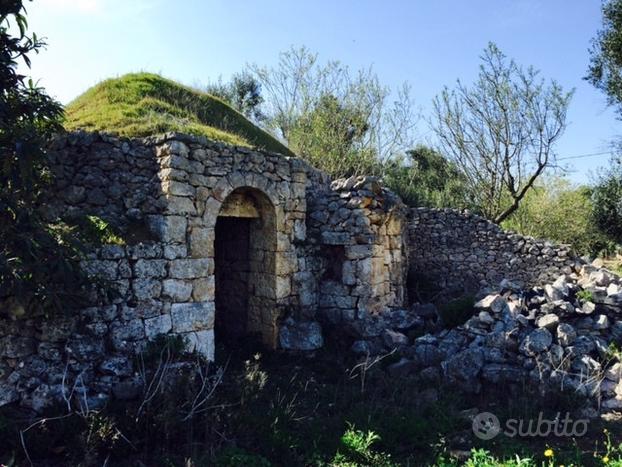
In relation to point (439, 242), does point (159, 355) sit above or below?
below

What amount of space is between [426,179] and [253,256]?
1710cm

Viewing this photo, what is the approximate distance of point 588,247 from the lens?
19875 mm

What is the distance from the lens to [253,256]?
8.30m

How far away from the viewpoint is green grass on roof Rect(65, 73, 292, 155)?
960cm

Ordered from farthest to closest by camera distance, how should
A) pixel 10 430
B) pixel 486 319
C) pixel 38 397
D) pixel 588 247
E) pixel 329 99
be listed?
1. pixel 329 99
2. pixel 588 247
3. pixel 486 319
4. pixel 38 397
5. pixel 10 430

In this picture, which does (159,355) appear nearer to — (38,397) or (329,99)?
(38,397)

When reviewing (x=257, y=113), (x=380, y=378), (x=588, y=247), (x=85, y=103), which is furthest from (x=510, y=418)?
(x=257, y=113)

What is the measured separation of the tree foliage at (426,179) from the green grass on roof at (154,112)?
736cm

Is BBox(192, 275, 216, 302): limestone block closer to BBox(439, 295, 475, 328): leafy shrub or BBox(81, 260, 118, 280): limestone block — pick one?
BBox(81, 260, 118, 280): limestone block

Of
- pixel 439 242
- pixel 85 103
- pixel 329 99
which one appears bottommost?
pixel 439 242

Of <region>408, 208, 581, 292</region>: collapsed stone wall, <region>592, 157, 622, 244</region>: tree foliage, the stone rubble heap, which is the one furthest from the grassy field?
<region>592, 157, 622, 244</region>: tree foliage

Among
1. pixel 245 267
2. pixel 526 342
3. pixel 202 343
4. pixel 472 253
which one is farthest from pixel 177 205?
pixel 472 253

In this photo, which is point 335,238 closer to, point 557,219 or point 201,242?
point 201,242

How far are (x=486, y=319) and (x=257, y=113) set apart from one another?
22.6 meters
